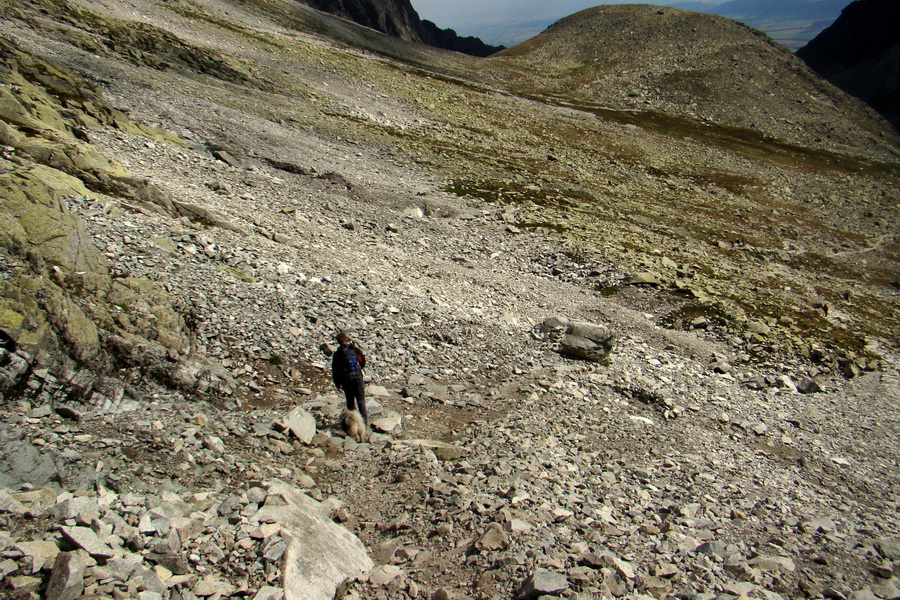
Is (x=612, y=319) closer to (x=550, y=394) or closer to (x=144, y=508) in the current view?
(x=550, y=394)

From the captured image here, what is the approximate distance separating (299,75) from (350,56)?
71.9 feet

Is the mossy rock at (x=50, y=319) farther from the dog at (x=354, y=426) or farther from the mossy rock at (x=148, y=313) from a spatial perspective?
the dog at (x=354, y=426)

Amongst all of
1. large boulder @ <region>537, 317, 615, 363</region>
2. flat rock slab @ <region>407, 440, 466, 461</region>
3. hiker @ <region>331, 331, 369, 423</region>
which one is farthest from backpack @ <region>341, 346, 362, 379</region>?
large boulder @ <region>537, 317, 615, 363</region>

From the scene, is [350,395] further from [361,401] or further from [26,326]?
[26,326]

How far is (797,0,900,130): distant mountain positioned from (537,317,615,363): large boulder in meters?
182

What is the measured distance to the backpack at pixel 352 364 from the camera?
41.9 feet

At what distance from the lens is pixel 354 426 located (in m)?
12.7

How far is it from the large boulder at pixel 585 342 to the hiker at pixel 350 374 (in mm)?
10407

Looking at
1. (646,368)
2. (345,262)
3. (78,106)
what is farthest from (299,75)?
(646,368)

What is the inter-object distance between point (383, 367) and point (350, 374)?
3.63 meters

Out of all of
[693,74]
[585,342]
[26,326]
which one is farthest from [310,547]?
[693,74]

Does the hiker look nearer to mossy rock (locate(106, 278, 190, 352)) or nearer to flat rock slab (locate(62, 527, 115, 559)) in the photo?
mossy rock (locate(106, 278, 190, 352))

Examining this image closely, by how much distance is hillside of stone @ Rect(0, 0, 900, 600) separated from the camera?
8.77 m

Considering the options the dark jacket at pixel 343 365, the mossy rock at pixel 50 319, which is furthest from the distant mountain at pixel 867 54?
the mossy rock at pixel 50 319
